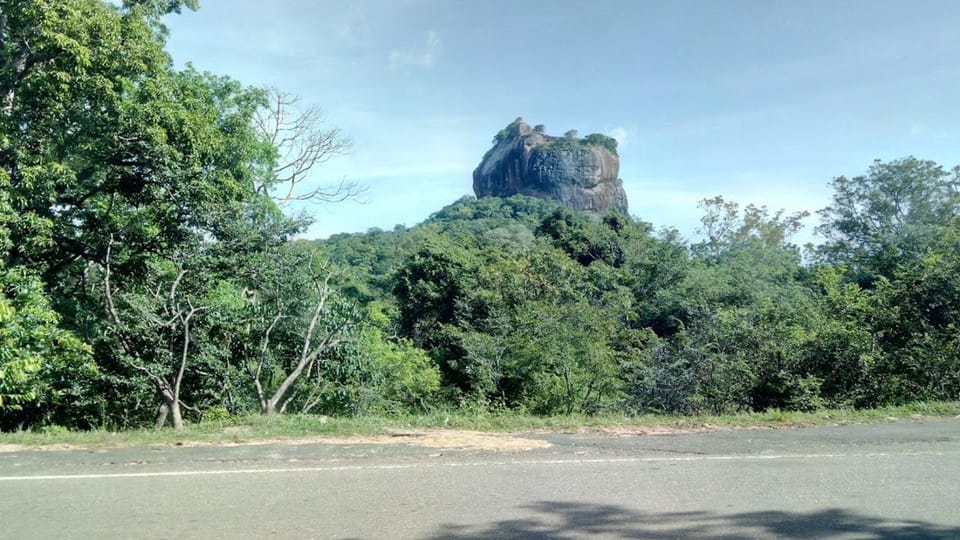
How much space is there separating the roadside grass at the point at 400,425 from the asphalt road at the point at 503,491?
0.64m

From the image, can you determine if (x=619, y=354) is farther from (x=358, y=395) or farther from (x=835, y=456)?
(x=835, y=456)

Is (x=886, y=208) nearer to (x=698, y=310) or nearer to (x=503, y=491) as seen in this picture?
(x=698, y=310)

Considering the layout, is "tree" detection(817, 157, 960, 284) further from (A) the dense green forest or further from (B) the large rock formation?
(B) the large rock formation

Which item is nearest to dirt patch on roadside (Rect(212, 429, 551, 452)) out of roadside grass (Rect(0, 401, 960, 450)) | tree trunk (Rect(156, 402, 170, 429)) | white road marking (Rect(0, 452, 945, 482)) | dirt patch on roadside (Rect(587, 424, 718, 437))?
roadside grass (Rect(0, 401, 960, 450))

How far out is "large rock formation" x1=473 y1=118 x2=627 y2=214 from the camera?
339ft

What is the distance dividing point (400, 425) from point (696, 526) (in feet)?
17.2

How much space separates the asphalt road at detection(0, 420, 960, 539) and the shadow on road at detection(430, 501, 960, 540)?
0.05ft

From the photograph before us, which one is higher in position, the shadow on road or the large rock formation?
the large rock formation

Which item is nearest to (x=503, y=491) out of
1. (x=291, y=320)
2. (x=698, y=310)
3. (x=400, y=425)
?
(x=400, y=425)

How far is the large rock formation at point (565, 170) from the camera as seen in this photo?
339 feet

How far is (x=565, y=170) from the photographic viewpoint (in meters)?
104

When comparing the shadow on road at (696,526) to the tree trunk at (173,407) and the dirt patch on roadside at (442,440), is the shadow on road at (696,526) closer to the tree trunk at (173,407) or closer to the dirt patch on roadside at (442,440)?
the dirt patch on roadside at (442,440)

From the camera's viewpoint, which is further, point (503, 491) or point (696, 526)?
point (503, 491)

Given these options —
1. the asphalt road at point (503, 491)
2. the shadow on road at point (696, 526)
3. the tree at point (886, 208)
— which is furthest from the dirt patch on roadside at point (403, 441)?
the tree at point (886, 208)
